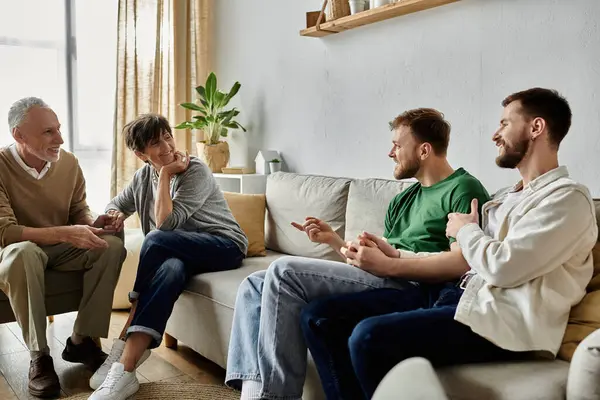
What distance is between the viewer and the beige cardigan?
1.38 m

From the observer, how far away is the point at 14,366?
2512 millimetres

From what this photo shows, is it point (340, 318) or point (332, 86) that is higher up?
A: point (332, 86)

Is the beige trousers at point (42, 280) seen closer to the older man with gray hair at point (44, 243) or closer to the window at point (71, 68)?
the older man with gray hair at point (44, 243)

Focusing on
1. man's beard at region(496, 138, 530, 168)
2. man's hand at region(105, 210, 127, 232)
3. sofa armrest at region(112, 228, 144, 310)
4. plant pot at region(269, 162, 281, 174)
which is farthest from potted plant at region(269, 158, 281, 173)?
man's beard at region(496, 138, 530, 168)

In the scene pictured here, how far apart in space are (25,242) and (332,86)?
1.73 metres

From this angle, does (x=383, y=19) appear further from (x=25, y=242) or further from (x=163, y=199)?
(x=25, y=242)

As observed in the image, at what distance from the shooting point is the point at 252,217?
2.95m

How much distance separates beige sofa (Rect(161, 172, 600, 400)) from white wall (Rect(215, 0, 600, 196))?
351 mm

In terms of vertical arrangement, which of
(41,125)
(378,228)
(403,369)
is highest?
(41,125)

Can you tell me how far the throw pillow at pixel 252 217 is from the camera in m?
2.87

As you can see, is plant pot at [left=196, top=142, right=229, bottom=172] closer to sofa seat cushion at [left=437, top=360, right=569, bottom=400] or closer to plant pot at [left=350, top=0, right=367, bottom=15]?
plant pot at [left=350, top=0, right=367, bottom=15]

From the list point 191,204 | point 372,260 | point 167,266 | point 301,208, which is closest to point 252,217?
point 301,208

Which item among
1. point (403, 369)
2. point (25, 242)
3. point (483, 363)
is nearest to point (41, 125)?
point (25, 242)

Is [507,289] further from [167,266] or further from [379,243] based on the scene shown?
[167,266]
